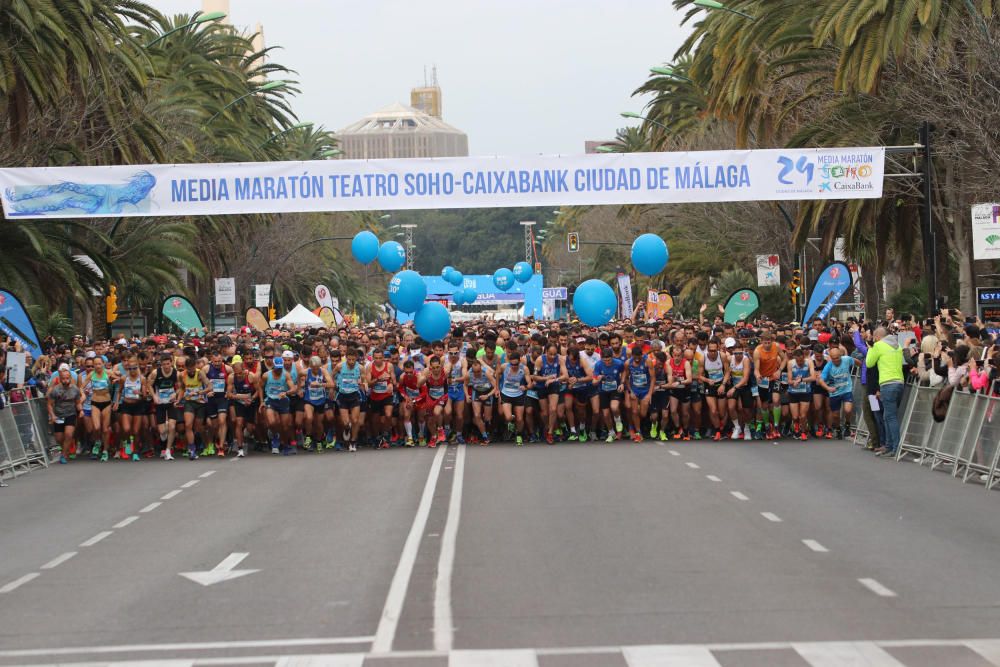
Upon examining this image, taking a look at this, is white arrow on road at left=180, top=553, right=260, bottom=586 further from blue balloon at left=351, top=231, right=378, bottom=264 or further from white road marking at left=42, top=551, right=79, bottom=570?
blue balloon at left=351, top=231, right=378, bottom=264

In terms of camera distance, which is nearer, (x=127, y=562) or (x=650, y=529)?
Answer: (x=127, y=562)

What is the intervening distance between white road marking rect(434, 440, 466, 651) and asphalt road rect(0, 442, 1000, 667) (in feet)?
0.10

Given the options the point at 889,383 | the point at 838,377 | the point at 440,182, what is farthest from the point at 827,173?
the point at 440,182

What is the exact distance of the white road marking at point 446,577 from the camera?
334 inches

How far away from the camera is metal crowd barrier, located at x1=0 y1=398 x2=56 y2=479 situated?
19.7 m

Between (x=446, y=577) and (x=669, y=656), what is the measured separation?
304cm

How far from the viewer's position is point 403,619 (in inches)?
354

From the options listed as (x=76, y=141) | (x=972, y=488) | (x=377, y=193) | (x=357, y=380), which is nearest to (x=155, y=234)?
(x=76, y=141)

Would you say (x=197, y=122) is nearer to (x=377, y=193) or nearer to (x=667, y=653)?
(x=377, y=193)

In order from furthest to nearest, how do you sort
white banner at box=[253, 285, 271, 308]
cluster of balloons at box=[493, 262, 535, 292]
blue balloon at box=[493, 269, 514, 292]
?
blue balloon at box=[493, 269, 514, 292], cluster of balloons at box=[493, 262, 535, 292], white banner at box=[253, 285, 271, 308]

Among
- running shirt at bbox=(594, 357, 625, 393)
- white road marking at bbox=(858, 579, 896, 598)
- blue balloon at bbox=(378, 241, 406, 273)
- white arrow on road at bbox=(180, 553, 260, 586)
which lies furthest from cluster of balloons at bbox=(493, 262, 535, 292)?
white road marking at bbox=(858, 579, 896, 598)

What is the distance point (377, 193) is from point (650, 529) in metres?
13.1

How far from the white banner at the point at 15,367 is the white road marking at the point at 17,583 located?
10.1m

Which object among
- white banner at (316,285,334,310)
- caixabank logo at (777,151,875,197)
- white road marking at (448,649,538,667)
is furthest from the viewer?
white banner at (316,285,334,310)
